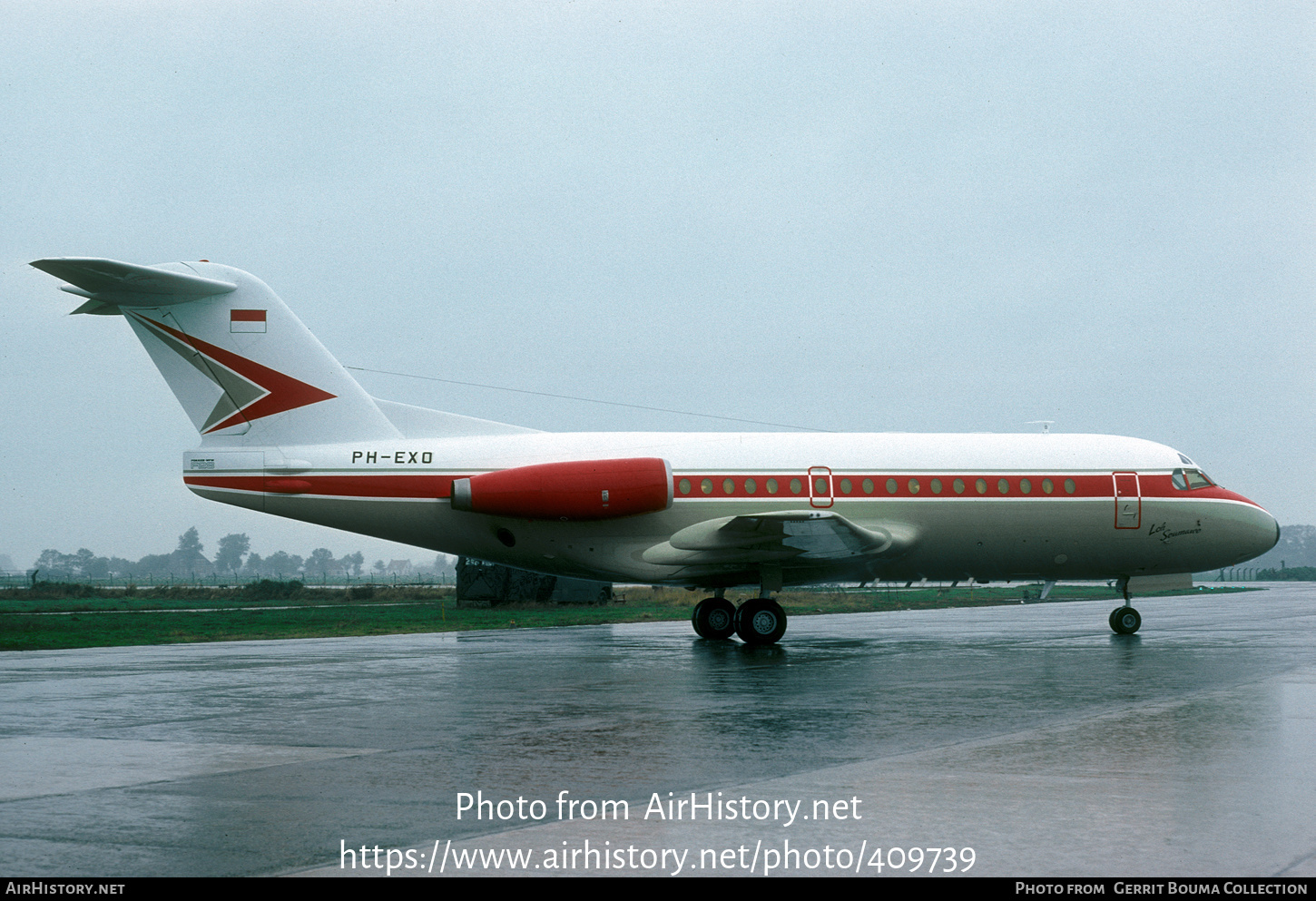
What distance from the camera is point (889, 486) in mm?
21438

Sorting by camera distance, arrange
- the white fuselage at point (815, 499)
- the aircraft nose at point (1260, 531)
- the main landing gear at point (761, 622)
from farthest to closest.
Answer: the aircraft nose at point (1260, 531), the main landing gear at point (761, 622), the white fuselage at point (815, 499)

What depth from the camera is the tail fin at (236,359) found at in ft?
65.6

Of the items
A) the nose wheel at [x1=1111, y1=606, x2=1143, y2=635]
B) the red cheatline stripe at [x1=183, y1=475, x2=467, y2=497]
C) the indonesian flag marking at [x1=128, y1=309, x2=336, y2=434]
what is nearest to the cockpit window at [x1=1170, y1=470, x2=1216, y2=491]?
the nose wheel at [x1=1111, y1=606, x2=1143, y2=635]

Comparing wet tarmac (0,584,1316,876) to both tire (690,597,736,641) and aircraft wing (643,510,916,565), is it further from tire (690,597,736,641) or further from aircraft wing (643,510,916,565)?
tire (690,597,736,641)

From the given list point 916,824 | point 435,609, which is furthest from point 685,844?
point 435,609

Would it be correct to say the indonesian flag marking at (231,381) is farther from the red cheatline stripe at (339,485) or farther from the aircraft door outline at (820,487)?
the aircraft door outline at (820,487)

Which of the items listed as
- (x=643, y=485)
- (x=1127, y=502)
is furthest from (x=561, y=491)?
(x=1127, y=502)

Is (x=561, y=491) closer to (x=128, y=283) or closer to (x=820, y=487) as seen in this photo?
(x=820, y=487)

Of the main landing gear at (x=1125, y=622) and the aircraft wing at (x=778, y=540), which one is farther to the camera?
the main landing gear at (x=1125, y=622)

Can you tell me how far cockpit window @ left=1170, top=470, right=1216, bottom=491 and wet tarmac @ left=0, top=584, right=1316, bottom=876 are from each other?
21.5 ft

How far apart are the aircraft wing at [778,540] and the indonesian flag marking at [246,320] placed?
7.82 m

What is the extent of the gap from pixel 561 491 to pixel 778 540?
12.5ft

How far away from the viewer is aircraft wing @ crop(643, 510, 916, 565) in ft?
64.3

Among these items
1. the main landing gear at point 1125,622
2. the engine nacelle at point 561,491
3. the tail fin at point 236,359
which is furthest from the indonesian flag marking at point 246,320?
the main landing gear at point 1125,622
